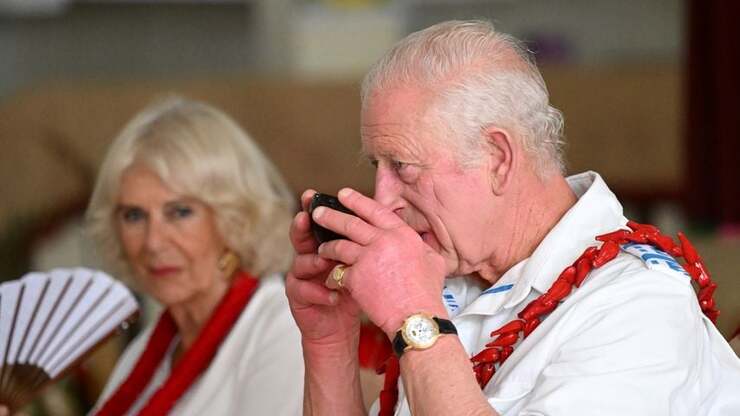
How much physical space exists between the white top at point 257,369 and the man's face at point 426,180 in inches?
30.2

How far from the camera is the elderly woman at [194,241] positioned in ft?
9.75

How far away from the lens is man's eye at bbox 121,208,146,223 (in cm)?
312

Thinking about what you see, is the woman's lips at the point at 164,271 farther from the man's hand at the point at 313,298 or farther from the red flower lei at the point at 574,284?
the red flower lei at the point at 574,284

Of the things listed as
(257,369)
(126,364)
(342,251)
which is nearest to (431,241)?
(342,251)

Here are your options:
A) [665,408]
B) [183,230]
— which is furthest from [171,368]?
[665,408]

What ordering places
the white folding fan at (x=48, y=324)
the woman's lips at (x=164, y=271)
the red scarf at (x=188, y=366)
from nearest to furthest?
the white folding fan at (x=48, y=324), the red scarf at (x=188, y=366), the woman's lips at (x=164, y=271)

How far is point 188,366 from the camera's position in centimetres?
296

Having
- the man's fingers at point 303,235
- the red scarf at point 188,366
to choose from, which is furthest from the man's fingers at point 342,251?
the red scarf at point 188,366

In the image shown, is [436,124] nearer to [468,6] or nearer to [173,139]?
[173,139]

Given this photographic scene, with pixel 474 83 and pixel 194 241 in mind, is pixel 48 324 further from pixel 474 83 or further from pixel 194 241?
pixel 474 83

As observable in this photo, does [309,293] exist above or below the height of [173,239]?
above

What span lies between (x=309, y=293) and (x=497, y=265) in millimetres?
294

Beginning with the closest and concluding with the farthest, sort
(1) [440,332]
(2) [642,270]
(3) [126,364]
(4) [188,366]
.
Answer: (1) [440,332], (2) [642,270], (4) [188,366], (3) [126,364]

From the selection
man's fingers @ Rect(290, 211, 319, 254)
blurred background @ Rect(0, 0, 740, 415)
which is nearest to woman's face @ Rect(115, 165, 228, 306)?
man's fingers @ Rect(290, 211, 319, 254)
